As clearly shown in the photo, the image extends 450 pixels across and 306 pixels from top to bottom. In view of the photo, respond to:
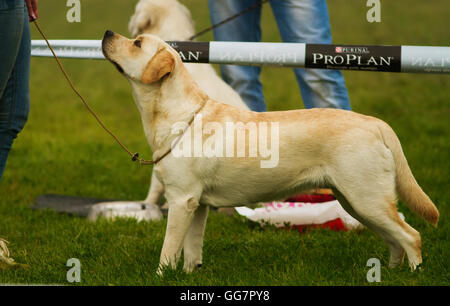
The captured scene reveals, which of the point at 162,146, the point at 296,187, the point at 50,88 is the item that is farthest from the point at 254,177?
the point at 50,88

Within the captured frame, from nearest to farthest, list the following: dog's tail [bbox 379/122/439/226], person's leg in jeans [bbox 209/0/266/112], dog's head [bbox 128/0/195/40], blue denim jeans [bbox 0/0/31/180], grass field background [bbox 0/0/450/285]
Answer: blue denim jeans [bbox 0/0/31/180], dog's tail [bbox 379/122/439/226], grass field background [bbox 0/0/450/285], person's leg in jeans [bbox 209/0/266/112], dog's head [bbox 128/0/195/40]

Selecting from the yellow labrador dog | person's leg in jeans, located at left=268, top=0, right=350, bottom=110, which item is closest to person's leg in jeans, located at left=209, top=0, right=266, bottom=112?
person's leg in jeans, located at left=268, top=0, right=350, bottom=110

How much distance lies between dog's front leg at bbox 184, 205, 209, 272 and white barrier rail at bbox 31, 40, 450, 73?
1136 millimetres

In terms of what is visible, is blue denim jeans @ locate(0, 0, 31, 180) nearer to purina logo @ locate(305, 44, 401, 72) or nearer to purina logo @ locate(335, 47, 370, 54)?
purina logo @ locate(305, 44, 401, 72)

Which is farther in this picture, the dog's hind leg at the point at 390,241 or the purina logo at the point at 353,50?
the purina logo at the point at 353,50

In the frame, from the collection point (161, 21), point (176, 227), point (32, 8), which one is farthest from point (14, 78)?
point (161, 21)

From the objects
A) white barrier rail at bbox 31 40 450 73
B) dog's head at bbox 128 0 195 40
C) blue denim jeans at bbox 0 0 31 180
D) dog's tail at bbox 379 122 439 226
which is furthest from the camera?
dog's head at bbox 128 0 195 40

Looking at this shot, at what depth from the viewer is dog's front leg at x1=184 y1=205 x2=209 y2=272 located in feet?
11.4

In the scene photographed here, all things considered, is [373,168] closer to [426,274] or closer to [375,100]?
[426,274]

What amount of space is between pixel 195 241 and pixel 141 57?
3.56 ft

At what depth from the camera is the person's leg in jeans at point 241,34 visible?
17.0 ft

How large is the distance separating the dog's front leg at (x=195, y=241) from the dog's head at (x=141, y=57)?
0.81 meters

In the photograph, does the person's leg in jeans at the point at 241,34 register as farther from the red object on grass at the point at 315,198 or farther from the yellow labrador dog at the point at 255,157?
the yellow labrador dog at the point at 255,157

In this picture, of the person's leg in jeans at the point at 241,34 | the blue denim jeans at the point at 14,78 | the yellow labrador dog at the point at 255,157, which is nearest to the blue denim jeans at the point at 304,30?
the person's leg in jeans at the point at 241,34
